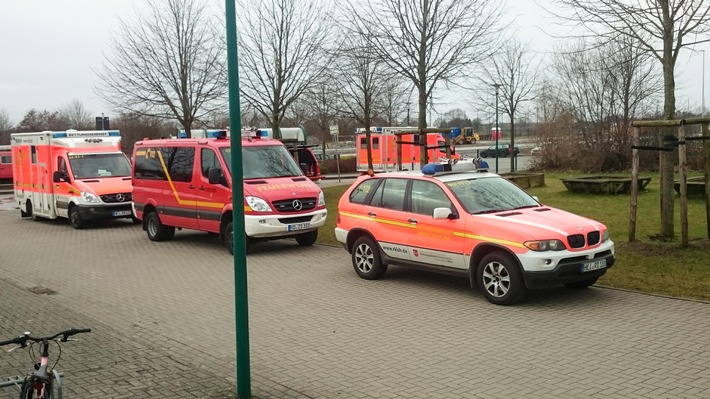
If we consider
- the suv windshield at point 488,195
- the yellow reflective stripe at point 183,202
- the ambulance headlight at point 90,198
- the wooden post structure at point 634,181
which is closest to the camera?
the suv windshield at point 488,195

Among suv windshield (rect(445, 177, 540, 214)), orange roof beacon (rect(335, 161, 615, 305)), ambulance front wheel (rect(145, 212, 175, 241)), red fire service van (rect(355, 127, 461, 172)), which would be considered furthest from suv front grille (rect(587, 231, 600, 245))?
red fire service van (rect(355, 127, 461, 172))

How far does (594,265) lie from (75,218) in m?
15.3

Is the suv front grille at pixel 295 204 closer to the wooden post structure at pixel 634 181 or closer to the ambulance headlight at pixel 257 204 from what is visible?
the ambulance headlight at pixel 257 204

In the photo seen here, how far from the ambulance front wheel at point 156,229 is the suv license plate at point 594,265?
10.2 m

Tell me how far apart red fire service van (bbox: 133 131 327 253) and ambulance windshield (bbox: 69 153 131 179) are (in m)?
4.35

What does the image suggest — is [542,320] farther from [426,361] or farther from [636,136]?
[636,136]

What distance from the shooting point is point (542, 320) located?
7.69 metres

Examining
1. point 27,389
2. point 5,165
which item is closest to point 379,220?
point 27,389

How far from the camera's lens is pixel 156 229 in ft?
51.5

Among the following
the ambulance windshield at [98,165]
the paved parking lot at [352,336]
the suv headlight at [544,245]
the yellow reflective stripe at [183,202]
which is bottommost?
the paved parking lot at [352,336]

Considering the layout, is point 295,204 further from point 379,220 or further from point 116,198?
point 116,198

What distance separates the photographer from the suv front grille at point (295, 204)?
42.9ft

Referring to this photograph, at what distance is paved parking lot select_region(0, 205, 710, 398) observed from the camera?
18.8 ft

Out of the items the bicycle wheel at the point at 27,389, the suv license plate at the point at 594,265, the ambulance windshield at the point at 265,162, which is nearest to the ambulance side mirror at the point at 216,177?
the ambulance windshield at the point at 265,162
